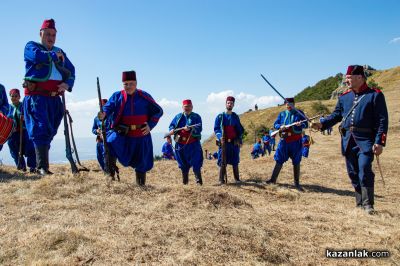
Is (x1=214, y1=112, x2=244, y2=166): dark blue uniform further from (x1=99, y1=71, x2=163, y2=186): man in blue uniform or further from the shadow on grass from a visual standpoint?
the shadow on grass

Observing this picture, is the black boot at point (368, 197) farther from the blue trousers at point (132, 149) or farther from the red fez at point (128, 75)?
→ the red fez at point (128, 75)

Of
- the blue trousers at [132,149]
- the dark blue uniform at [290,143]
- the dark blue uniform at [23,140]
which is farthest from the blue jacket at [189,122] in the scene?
the dark blue uniform at [23,140]

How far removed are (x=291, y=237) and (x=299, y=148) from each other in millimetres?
6205

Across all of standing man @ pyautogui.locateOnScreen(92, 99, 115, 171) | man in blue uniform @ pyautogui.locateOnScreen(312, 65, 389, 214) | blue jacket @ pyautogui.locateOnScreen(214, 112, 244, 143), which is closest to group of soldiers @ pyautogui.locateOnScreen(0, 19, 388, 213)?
man in blue uniform @ pyautogui.locateOnScreen(312, 65, 389, 214)

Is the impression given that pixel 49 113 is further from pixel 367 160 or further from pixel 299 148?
pixel 299 148

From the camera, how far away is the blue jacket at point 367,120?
19.8 ft

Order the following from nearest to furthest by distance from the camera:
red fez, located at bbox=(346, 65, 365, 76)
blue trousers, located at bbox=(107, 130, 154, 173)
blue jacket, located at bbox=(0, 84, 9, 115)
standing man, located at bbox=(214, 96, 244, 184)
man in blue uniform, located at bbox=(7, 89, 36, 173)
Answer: red fez, located at bbox=(346, 65, 365, 76) < blue trousers, located at bbox=(107, 130, 154, 173) < blue jacket, located at bbox=(0, 84, 9, 115) < man in blue uniform, located at bbox=(7, 89, 36, 173) < standing man, located at bbox=(214, 96, 244, 184)

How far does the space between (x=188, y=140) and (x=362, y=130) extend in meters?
4.68

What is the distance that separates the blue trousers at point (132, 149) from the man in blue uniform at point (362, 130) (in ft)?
11.1

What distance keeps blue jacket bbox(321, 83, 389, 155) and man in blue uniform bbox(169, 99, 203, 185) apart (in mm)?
4197

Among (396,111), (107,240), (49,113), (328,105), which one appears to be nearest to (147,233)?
(107,240)

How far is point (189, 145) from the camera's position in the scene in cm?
991

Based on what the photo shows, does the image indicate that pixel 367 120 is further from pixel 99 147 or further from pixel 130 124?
pixel 99 147

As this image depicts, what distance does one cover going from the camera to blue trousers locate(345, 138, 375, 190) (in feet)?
20.0
